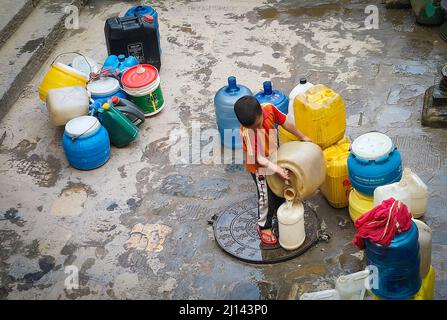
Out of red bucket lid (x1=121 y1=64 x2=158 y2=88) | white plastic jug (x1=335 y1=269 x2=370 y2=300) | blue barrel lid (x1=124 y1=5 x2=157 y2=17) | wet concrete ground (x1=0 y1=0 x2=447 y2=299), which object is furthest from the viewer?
blue barrel lid (x1=124 y1=5 x2=157 y2=17)

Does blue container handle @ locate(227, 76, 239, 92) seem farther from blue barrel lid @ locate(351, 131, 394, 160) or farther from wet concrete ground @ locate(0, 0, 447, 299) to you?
blue barrel lid @ locate(351, 131, 394, 160)

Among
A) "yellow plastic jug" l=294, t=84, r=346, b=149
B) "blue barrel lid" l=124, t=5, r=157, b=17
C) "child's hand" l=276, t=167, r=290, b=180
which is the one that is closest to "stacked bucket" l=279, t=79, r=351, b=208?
"yellow plastic jug" l=294, t=84, r=346, b=149

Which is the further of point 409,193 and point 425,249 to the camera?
point 409,193

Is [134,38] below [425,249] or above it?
below

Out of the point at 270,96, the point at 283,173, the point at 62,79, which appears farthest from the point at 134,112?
the point at 283,173

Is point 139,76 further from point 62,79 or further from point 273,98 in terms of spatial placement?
point 273,98

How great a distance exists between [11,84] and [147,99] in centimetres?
177

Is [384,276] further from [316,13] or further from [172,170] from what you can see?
[316,13]

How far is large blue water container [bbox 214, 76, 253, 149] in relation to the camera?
652cm

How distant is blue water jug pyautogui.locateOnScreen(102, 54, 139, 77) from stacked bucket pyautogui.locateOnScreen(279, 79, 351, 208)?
2418mm

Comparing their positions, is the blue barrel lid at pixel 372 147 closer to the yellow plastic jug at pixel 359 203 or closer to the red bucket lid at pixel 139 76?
the yellow plastic jug at pixel 359 203

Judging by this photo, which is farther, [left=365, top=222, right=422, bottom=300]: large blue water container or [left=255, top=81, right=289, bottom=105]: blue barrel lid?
[left=255, top=81, right=289, bottom=105]: blue barrel lid

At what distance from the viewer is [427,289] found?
472 cm

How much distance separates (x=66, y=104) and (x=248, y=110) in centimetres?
260
